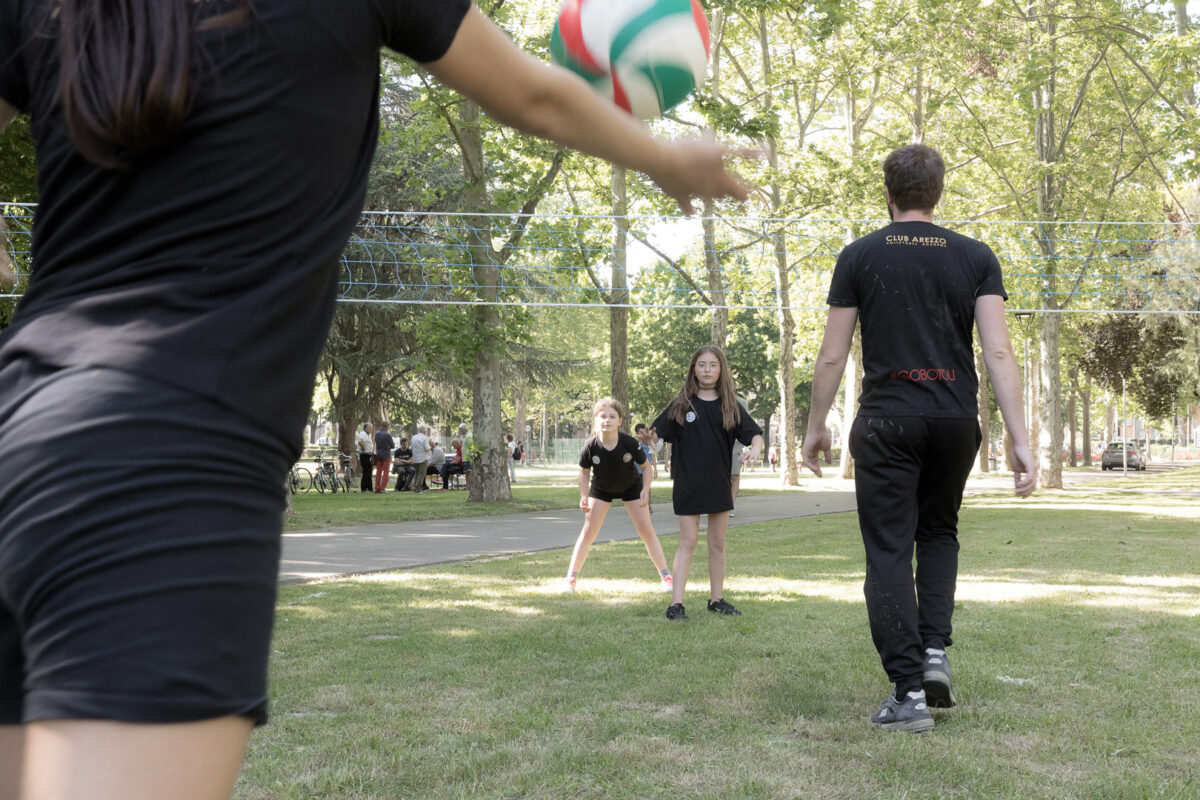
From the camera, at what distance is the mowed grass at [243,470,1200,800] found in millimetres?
4102

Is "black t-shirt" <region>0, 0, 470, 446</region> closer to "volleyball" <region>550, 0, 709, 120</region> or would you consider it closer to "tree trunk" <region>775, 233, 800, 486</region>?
"volleyball" <region>550, 0, 709, 120</region>

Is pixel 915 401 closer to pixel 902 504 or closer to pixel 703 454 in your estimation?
pixel 902 504

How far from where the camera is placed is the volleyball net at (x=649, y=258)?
20267mm

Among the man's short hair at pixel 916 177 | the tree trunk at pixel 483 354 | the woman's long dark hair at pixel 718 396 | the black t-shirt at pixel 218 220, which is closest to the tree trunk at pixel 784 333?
the tree trunk at pixel 483 354

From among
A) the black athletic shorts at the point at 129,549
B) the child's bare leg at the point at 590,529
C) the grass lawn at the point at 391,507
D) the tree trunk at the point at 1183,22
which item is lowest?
the grass lawn at the point at 391,507

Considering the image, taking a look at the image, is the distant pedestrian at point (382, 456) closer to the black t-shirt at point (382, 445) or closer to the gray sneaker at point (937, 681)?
the black t-shirt at point (382, 445)

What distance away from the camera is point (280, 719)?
500cm

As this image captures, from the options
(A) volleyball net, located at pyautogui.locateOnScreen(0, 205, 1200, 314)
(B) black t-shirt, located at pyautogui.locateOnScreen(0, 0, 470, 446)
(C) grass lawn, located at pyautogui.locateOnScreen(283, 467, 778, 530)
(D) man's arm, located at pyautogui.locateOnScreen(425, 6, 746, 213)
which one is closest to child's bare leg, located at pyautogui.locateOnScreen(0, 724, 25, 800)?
(B) black t-shirt, located at pyautogui.locateOnScreen(0, 0, 470, 446)

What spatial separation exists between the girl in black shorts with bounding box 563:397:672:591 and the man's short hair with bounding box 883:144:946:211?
4.41 meters

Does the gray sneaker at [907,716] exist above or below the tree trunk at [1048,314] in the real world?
below

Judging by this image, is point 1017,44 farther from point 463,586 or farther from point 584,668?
point 584,668

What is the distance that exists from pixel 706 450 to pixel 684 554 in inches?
31.3

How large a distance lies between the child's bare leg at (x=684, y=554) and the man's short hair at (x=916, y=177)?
11.2 feet

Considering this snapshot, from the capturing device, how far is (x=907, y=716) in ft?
15.7
